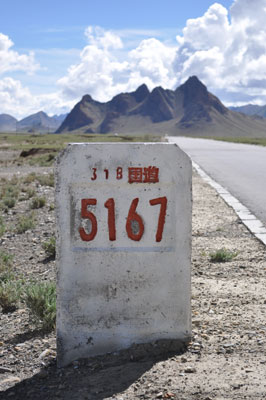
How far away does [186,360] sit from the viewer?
392cm

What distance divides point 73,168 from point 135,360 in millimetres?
1412

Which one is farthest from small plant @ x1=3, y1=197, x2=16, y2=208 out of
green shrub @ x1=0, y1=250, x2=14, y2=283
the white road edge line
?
green shrub @ x1=0, y1=250, x2=14, y2=283

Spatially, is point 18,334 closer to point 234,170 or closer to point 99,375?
point 99,375

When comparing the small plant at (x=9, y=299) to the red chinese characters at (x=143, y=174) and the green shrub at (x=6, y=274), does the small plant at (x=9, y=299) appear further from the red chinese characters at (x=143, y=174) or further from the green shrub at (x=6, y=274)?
the red chinese characters at (x=143, y=174)

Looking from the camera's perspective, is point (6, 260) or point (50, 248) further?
point (50, 248)

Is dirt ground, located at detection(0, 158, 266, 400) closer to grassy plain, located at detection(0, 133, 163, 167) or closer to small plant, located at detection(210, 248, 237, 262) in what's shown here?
small plant, located at detection(210, 248, 237, 262)

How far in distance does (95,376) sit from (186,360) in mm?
625

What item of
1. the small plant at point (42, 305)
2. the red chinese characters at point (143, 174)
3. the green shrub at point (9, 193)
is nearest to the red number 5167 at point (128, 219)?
the red chinese characters at point (143, 174)

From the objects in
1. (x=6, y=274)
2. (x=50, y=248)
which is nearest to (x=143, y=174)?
(x=6, y=274)

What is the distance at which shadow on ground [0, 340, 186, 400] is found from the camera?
3.62m

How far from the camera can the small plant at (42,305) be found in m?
4.82

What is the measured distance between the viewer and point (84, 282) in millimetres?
3980

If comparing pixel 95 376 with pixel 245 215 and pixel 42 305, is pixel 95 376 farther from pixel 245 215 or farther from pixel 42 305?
pixel 245 215

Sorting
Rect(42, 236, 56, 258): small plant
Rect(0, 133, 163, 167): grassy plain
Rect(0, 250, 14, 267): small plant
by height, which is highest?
Rect(0, 133, 163, 167): grassy plain
